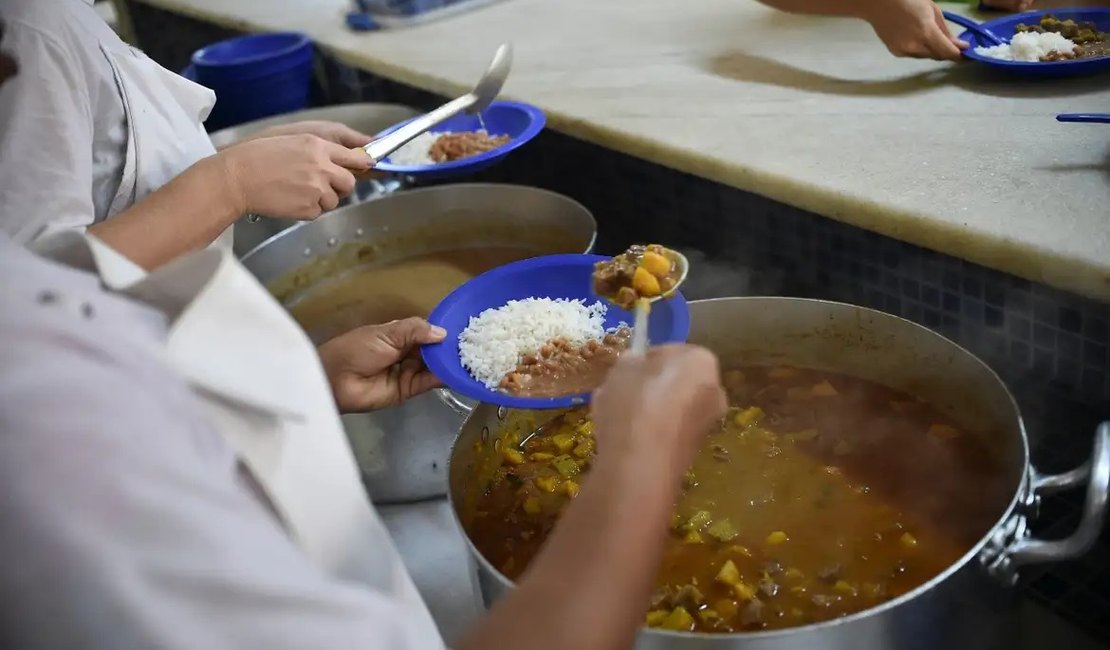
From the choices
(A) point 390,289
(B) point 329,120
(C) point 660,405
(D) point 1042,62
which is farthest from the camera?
(B) point 329,120

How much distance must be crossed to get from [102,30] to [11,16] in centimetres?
17

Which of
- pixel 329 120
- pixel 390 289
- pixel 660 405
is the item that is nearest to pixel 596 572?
pixel 660 405

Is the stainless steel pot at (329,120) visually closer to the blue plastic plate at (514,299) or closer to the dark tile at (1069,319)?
the blue plastic plate at (514,299)

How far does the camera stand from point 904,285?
1.22 meters

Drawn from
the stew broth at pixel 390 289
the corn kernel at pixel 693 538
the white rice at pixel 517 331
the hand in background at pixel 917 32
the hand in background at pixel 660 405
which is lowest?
the stew broth at pixel 390 289

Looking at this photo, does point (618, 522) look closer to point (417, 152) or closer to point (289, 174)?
point (289, 174)

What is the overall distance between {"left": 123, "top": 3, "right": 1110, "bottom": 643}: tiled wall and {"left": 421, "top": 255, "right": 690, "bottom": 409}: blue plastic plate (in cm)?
29

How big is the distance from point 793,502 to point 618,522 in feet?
1.44

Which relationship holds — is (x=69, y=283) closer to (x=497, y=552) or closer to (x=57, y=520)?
(x=57, y=520)

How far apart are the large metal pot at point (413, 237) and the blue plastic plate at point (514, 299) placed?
11 cm

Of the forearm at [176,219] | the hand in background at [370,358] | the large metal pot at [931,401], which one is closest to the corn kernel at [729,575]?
the large metal pot at [931,401]

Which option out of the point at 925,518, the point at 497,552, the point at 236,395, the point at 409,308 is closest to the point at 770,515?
the point at 925,518

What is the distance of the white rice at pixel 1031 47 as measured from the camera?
1.32 m

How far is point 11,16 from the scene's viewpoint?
0.97 metres
